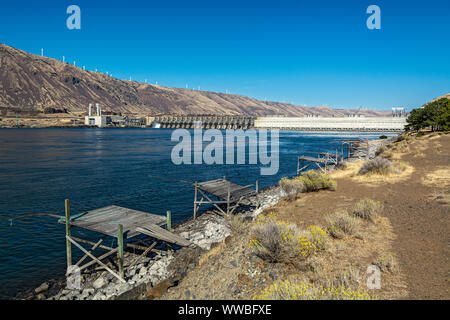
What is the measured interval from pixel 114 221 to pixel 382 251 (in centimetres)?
1011

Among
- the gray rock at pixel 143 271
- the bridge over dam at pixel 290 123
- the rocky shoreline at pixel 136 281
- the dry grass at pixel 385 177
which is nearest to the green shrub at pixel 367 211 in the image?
the rocky shoreline at pixel 136 281

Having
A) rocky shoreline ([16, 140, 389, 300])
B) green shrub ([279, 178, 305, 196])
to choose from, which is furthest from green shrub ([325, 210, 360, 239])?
green shrub ([279, 178, 305, 196])

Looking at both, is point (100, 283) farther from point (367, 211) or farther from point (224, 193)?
point (367, 211)

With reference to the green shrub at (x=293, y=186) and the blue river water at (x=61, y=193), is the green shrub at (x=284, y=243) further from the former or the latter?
the green shrub at (x=293, y=186)

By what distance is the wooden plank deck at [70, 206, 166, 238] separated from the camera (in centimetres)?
1122

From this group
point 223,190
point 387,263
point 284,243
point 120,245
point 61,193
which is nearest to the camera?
point 387,263

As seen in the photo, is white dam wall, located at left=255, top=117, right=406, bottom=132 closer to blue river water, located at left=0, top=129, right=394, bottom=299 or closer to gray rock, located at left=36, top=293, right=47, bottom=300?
blue river water, located at left=0, top=129, right=394, bottom=299

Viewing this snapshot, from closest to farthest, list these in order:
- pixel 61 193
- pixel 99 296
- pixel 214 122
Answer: pixel 99 296
pixel 61 193
pixel 214 122

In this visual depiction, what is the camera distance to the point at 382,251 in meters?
8.86

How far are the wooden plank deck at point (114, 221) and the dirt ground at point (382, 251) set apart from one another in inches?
120

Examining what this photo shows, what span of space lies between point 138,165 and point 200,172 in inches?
440

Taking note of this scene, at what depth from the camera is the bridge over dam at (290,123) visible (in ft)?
441

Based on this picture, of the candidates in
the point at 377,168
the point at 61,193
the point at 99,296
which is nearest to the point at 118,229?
the point at 99,296
